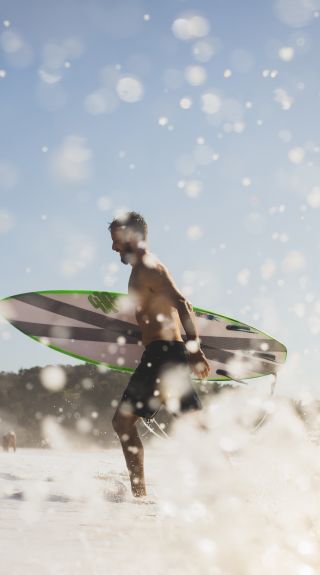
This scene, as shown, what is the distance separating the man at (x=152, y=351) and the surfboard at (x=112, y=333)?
9.56ft

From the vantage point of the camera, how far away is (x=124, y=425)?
12.1 feet

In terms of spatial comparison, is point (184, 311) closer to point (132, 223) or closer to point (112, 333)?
point (132, 223)

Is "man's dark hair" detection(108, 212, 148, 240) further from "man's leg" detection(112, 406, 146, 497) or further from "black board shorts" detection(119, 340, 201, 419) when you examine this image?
"man's leg" detection(112, 406, 146, 497)

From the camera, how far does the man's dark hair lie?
391cm

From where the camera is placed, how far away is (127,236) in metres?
3.89

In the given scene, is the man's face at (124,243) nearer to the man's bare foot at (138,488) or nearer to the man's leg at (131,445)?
the man's leg at (131,445)

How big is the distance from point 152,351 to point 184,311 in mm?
350

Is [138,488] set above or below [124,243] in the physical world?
below

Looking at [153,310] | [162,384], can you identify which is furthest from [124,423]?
[153,310]

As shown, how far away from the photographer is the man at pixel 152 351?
3594 millimetres

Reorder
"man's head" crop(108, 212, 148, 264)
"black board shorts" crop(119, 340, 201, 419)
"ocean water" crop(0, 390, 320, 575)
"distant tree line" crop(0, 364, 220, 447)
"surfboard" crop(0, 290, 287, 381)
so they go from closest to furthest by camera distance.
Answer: "ocean water" crop(0, 390, 320, 575)
"black board shorts" crop(119, 340, 201, 419)
"man's head" crop(108, 212, 148, 264)
"surfboard" crop(0, 290, 287, 381)
"distant tree line" crop(0, 364, 220, 447)

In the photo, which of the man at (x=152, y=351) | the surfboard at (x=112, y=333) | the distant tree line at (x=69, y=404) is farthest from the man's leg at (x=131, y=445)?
the distant tree line at (x=69, y=404)

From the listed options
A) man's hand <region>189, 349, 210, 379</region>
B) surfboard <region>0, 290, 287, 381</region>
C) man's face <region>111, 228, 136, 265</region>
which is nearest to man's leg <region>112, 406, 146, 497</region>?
man's hand <region>189, 349, 210, 379</region>

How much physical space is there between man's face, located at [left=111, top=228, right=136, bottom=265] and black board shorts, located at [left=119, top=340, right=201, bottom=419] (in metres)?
0.65
